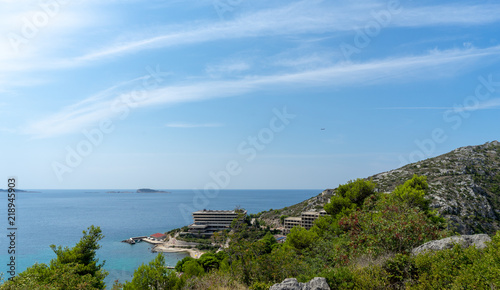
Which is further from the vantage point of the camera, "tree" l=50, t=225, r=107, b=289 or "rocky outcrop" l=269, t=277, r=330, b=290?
"tree" l=50, t=225, r=107, b=289

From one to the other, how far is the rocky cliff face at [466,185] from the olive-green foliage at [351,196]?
728cm

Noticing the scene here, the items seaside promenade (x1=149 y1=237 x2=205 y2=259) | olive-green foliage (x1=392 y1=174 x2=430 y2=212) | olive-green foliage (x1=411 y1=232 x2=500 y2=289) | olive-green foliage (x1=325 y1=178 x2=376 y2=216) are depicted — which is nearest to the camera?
olive-green foliage (x1=411 y1=232 x2=500 y2=289)

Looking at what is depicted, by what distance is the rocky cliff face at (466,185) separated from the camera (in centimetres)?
3288

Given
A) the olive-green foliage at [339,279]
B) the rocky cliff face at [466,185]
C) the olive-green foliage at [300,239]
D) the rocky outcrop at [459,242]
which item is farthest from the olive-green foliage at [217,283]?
the rocky cliff face at [466,185]

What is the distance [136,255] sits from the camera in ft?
179

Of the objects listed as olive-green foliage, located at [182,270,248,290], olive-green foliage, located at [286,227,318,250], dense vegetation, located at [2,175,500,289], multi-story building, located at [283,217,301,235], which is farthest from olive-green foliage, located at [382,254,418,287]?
multi-story building, located at [283,217,301,235]

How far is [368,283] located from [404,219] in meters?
3.80

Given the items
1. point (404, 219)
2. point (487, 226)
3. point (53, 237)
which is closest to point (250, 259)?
point (404, 219)

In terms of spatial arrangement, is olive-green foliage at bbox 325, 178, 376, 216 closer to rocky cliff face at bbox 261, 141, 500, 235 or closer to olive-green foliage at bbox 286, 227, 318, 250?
olive-green foliage at bbox 286, 227, 318, 250

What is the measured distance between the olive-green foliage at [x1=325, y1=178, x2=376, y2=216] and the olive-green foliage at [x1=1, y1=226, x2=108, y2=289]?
15.9 meters

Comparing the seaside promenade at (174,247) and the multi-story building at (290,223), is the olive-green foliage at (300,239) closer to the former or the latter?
the seaside promenade at (174,247)

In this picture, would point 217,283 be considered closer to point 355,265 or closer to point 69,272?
point 355,265

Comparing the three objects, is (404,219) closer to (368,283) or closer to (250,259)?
(368,283)

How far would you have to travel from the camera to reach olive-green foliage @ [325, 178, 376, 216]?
73.9 feet
